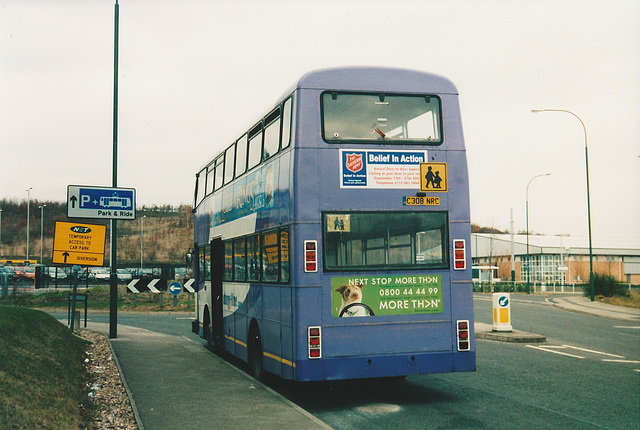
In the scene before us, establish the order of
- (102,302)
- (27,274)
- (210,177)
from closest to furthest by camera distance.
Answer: (210,177) < (102,302) < (27,274)

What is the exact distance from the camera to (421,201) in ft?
29.7

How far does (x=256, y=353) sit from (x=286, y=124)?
13.5 feet

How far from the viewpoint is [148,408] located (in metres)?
8.68

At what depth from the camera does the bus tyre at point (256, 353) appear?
11.0m

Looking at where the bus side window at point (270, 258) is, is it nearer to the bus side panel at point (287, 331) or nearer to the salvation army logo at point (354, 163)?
the bus side panel at point (287, 331)

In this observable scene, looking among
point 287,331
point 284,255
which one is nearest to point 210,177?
point 284,255

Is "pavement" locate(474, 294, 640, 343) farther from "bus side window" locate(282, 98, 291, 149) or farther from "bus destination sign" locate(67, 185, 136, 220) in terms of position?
"bus side window" locate(282, 98, 291, 149)

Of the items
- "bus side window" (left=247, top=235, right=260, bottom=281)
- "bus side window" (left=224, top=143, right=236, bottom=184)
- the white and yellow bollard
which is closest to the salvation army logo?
"bus side window" (left=247, top=235, right=260, bottom=281)

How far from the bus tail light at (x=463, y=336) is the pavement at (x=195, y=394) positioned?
2.38 metres

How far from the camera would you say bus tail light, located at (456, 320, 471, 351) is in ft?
30.0

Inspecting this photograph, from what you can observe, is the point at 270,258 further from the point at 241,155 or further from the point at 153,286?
the point at 153,286

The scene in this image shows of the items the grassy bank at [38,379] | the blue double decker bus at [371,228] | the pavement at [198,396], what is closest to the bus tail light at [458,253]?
the blue double decker bus at [371,228]

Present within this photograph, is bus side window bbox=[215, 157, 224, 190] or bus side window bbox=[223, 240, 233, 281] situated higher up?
bus side window bbox=[215, 157, 224, 190]

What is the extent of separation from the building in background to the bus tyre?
61.1 metres
